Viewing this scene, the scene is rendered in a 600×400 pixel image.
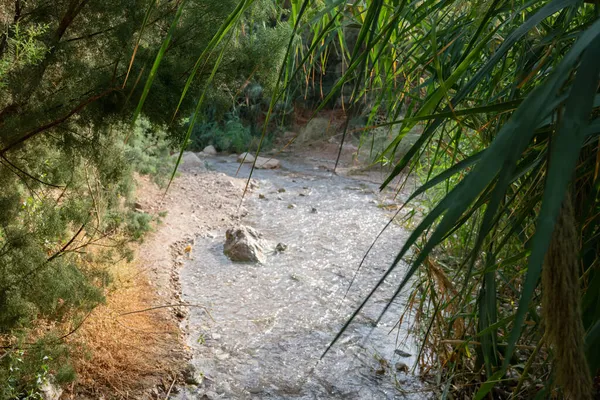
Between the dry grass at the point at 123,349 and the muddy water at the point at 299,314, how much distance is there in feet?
0.50

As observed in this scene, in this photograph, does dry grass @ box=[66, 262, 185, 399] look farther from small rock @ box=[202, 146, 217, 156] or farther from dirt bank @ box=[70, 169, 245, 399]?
small rock @ box=[202, 146, 217, 156]

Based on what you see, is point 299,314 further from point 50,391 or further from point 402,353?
point 50,391

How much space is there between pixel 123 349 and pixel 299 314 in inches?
43.4

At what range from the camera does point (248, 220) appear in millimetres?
5477

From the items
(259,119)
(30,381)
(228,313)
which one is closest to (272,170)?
(259,119)

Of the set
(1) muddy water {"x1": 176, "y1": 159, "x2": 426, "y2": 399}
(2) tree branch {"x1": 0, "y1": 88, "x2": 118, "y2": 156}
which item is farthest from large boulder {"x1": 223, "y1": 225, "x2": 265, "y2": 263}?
(2) tree branch {"x1": 0, "y1": 88, "x2": 118, "y2": 156}

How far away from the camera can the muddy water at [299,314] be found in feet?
8.93

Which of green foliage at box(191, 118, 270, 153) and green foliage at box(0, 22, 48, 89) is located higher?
green foliage at box(0, 22, 48, 89)

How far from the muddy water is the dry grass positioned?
15 centimetres

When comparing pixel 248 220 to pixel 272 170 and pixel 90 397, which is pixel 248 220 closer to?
pixel 272 170

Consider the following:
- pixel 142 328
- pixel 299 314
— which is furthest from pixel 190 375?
pixel 299 314

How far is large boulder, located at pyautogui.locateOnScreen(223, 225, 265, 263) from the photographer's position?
14.3 ft

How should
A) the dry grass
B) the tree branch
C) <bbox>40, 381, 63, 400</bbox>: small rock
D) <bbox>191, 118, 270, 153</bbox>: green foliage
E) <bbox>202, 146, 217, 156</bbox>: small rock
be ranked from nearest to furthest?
the tree branch, <bbox>40, 381, 63, 400</bbox>: small rock, the dry grass, <bbox>202, 146, 217, 156</bbox>: small rock, <bbox>191, 118, 270, 153</bbox>: green foliage

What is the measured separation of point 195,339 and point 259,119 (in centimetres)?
770
